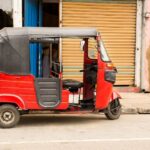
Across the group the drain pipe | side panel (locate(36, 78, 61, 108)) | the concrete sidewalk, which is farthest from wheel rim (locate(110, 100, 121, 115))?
the drain pipe

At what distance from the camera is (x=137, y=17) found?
1450 centimetres

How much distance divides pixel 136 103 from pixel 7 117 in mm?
4411

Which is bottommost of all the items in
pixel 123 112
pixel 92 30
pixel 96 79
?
pixel 123 112

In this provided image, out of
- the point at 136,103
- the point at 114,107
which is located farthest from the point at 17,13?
the point at 114,107

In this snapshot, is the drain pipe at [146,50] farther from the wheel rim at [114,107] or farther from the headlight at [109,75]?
the headlight at [109,75]

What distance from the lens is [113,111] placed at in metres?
10.3

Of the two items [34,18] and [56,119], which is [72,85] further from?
[34,18]

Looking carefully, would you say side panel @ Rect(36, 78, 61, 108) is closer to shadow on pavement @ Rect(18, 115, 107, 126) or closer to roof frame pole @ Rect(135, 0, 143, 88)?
shadow on pavement @ Rect(18, 115, 107, 126)

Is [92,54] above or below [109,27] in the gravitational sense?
below

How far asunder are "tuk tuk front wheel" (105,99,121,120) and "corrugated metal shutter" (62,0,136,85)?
388 centimetres

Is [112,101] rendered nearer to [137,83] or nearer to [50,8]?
[137,83]

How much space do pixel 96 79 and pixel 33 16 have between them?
5535mm

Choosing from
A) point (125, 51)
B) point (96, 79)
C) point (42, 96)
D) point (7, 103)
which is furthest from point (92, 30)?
point (125, 51)

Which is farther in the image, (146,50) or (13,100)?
(146,50)
